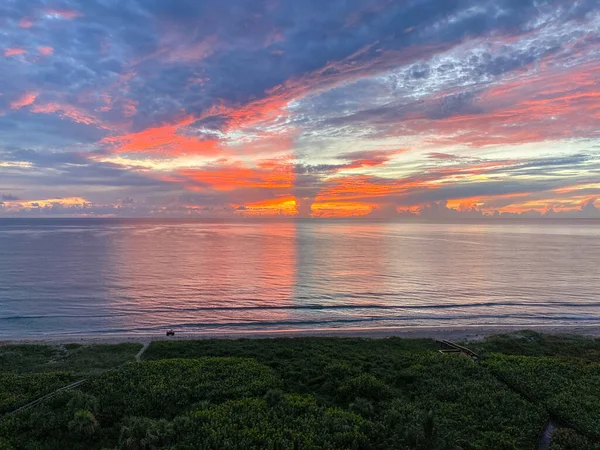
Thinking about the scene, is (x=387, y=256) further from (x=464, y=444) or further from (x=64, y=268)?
(x=464, y=444)

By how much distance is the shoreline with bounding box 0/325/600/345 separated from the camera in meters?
28.4

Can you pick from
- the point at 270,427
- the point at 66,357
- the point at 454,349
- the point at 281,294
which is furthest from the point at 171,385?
the point at 281,294

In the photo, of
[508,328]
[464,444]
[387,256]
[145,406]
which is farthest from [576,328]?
[387,256]

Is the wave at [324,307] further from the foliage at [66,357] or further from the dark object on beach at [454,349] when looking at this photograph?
the dark object on beach at [454,349]

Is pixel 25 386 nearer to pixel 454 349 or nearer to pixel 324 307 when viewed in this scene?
pixel 454 349

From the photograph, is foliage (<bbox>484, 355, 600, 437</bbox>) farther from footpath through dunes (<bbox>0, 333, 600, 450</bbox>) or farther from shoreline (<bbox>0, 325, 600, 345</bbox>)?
shoreline (<bbox>0, 325, 600, 345</bbox>)

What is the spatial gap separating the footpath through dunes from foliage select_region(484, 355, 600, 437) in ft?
0.23

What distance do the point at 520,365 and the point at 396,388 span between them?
25.0ft

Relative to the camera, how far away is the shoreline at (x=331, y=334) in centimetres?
2836

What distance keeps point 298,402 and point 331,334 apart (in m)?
16.2

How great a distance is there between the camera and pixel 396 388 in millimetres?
17172

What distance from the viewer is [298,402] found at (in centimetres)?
1516

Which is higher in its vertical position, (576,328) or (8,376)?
(8,376)

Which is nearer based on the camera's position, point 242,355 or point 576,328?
point 242,355
